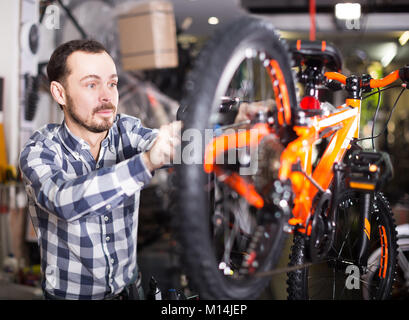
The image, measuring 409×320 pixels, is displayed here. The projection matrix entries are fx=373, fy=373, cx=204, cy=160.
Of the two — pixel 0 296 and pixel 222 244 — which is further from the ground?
pixel 222 244

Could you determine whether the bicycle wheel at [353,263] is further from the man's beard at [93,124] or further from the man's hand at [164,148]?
the man's beard at [93,124]

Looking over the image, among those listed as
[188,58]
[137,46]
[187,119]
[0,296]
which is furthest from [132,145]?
[188,58]

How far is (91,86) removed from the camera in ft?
2.76

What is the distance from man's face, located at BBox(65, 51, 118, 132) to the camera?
84 cm

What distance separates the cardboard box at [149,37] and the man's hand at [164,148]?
1.29 meters

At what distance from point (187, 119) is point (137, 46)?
161 cm

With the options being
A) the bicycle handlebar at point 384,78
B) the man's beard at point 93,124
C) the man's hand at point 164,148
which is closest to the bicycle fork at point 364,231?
the bicycle handlebar at point 384,78

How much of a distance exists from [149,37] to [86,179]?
1.41m

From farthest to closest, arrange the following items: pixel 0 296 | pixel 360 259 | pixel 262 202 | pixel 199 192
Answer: pixel 0 296, pixel 360 259, pixel 262 202, pixel 199 192

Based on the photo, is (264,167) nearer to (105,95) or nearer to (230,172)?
(230,172)

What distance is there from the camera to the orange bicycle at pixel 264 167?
0.55 metres

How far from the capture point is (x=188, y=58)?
3182mm

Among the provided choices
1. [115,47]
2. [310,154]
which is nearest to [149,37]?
[115,47]

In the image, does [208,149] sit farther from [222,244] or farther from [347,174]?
[347,174]
